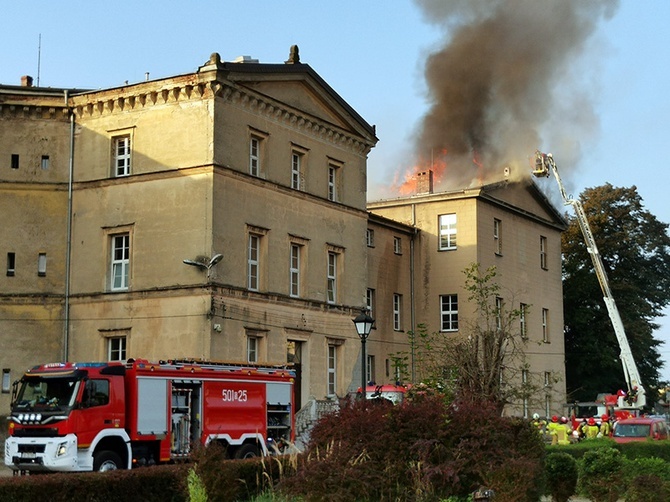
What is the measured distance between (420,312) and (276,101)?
1777 cm

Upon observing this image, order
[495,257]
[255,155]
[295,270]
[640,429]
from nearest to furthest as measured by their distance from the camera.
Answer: [640,429], [255,155], [295,270], [495,257]

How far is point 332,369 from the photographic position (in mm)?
41875

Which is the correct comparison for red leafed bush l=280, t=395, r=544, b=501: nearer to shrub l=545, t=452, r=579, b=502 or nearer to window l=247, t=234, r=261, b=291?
shrub l=545, t=452, r=579, b=502

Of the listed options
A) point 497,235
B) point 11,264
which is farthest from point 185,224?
point 497,235

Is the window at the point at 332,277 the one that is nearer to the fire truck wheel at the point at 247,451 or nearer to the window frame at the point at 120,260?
the window frame at the point at 120,260

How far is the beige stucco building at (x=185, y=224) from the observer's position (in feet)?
119

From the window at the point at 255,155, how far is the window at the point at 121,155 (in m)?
4.60

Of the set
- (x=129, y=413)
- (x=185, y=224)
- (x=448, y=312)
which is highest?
(x=185, y=224)

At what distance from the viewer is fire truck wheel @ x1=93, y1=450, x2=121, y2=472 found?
2520cm

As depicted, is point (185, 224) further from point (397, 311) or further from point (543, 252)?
point (543, 252)

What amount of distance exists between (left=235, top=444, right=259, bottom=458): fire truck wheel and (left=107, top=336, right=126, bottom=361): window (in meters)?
9.34

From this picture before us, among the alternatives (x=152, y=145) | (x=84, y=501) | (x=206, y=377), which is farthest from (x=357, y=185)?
(x=84, y=501)

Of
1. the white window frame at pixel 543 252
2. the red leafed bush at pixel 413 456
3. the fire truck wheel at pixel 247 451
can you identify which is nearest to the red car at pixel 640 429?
the fire truck wheel at pixel 247 451

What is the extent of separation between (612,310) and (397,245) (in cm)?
1285
